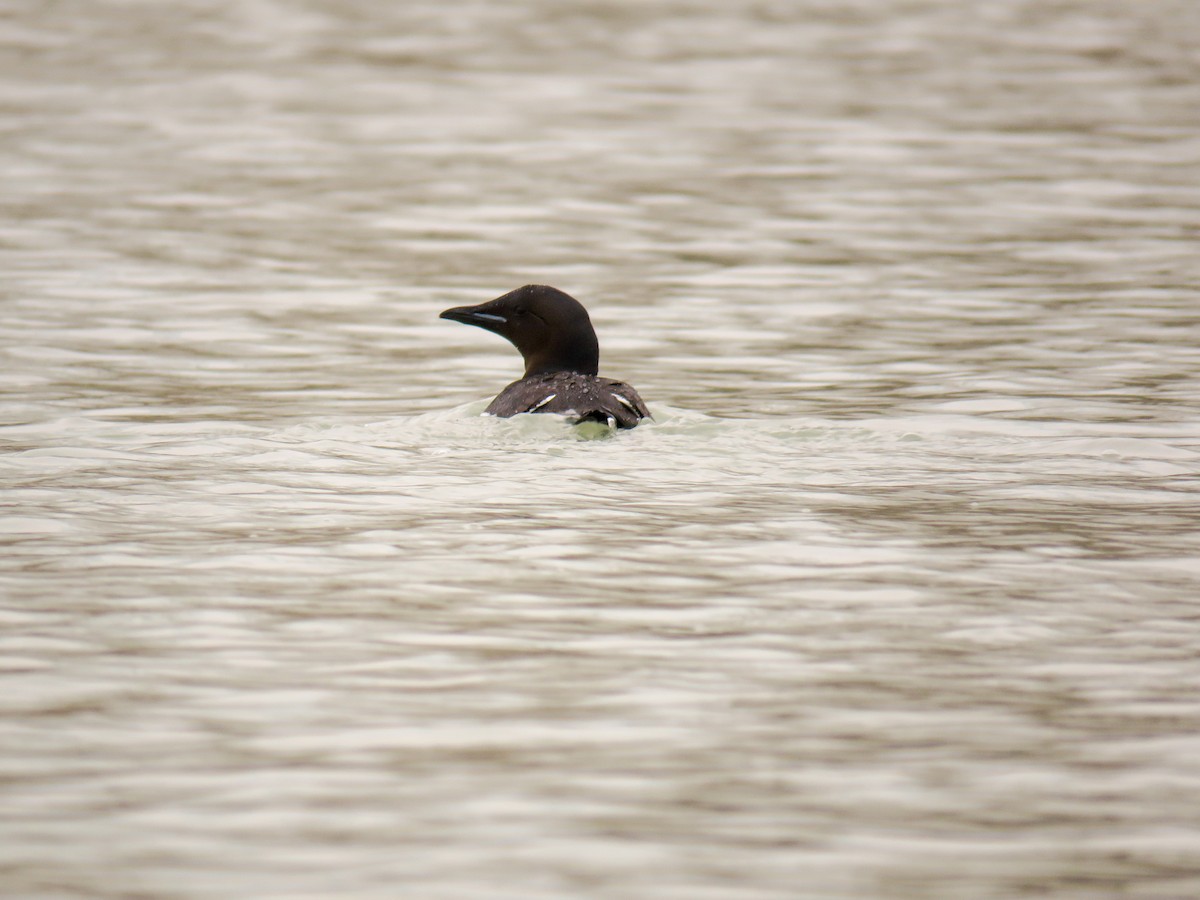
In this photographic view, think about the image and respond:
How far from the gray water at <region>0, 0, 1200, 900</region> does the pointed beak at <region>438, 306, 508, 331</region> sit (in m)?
Result: 0.55

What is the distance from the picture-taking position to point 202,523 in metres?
9.20

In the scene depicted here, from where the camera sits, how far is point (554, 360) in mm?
12078

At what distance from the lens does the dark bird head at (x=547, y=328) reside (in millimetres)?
11984

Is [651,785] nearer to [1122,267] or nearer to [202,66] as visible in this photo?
[1122,267]

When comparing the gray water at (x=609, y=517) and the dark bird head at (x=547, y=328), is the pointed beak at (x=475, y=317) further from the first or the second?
the gray water at (x=609, y=517)

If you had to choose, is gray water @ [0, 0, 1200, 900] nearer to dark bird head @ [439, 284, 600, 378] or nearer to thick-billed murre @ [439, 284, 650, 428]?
thick-billed murre @ [439, 284, 650, 428]

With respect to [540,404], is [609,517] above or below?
below

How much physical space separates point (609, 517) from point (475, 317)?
133 inches

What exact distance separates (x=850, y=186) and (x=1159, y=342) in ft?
22.1

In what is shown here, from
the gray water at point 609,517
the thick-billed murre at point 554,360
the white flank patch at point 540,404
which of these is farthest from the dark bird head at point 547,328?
the white flank patch at point 540,404

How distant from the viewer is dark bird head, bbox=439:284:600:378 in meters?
12.0

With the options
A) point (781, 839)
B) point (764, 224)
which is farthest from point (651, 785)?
point (764, 224)

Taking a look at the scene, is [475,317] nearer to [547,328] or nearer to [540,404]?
[547,328]

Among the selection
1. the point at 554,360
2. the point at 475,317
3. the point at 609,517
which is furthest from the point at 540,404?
the point at 609,517
